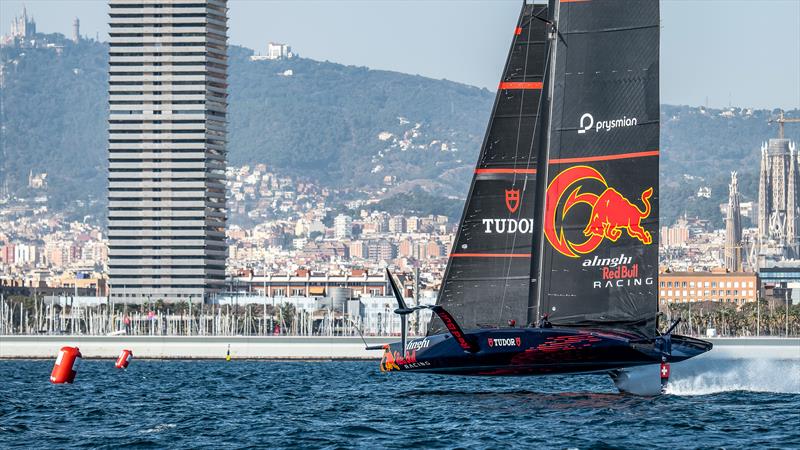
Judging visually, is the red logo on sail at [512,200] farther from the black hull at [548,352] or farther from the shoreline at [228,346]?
the shoreline at [228,346]

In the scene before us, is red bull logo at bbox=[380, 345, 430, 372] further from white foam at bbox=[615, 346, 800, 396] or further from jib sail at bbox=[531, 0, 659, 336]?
white foam at bbox=[615, 346, 800, 396]

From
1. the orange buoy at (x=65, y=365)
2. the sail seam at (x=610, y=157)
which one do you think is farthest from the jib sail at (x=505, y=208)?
the orange buoy at (x=65, y=365)

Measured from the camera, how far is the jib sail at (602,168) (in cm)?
3688

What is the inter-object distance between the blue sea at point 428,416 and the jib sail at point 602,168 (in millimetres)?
2405

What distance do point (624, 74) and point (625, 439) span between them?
972cm

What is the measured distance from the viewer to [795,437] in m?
30.8

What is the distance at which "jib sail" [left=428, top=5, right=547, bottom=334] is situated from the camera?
133 feet

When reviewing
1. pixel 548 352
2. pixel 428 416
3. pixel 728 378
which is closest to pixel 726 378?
pixel 728 378

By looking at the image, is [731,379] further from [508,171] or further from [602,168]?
[602,168]

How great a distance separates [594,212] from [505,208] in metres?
4.02

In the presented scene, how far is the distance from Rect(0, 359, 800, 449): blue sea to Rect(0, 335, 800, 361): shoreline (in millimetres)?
74218

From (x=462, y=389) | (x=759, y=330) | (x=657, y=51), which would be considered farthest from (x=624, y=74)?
(x=759, y=330)

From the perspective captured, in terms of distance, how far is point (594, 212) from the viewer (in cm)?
3734

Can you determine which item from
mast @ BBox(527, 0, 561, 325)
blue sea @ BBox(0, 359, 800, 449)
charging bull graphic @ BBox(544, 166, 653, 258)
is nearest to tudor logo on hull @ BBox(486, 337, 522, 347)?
mast @ BBox(527, 0, 561, 325)
